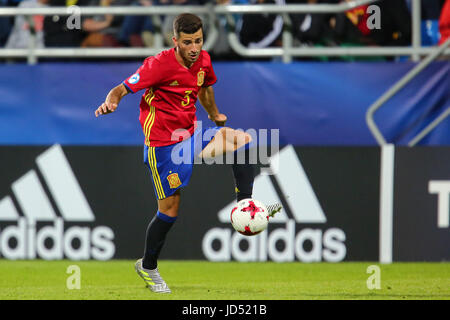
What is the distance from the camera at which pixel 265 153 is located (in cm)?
907

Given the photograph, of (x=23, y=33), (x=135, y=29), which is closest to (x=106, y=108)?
(x=135, y=29)

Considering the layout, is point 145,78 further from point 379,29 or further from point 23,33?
point 23,33

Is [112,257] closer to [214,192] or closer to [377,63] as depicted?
[214,192]

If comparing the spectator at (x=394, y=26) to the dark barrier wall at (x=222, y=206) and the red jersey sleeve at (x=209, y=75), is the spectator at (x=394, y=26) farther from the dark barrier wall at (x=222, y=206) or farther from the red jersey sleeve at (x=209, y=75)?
the red jersey sleeve at (x=209, y=75)

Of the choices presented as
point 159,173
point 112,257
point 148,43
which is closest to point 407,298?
point 159,173

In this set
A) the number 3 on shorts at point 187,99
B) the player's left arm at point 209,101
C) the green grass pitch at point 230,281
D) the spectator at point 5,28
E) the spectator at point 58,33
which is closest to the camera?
the green grass pitch at point 230,281

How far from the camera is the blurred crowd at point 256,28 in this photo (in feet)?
32.7

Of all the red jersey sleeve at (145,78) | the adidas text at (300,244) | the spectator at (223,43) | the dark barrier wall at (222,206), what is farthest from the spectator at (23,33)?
the red jersey sleeve at (145,78)

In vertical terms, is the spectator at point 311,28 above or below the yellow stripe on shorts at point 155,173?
above

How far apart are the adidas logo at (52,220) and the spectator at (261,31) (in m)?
2.54

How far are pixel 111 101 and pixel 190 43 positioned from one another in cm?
73

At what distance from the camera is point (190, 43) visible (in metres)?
6.42

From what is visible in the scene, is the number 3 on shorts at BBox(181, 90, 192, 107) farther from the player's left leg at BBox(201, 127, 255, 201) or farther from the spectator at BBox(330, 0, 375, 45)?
the spectator at BBox(330, 0, 375, 45)

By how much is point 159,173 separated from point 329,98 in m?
3.53
